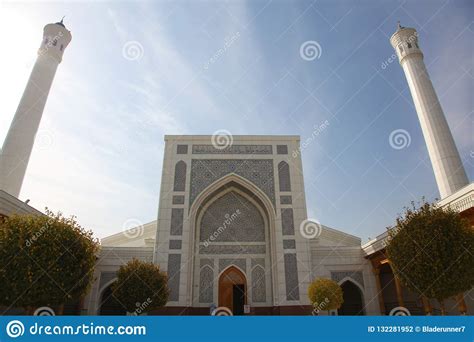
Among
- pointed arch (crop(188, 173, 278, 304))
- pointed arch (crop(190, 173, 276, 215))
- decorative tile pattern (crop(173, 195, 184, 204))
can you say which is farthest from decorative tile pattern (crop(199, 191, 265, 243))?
decorative tile pattern (crop(173, 195, 184, 204))

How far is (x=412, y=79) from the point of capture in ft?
69.9

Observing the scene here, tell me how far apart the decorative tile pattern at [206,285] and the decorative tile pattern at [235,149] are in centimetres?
642

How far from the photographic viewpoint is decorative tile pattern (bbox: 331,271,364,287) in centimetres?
1623

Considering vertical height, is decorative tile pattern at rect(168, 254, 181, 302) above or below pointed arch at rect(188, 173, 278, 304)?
below

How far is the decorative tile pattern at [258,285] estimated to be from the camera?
51.6 feet

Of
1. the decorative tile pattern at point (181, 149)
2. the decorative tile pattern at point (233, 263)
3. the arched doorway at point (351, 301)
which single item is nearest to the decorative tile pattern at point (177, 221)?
the decorative tile pattern at point (233, 263)

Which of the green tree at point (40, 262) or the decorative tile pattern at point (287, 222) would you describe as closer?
the green tree at point (40, 262)

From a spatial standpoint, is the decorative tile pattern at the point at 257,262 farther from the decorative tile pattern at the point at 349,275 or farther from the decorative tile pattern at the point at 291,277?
the decorative tile pattern at the point at 349,275

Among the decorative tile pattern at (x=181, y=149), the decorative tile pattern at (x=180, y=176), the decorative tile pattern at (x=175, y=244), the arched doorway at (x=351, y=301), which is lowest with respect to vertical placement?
the arched doorway at (x=351, y=301)

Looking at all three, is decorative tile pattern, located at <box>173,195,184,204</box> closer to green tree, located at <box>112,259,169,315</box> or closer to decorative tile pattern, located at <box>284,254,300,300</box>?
green tree, located at <box>112,259,169,315</box>
